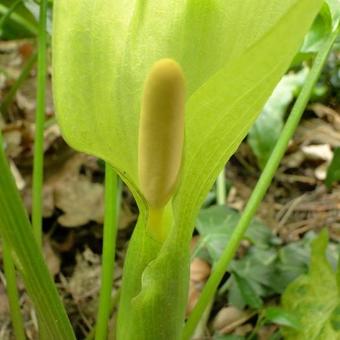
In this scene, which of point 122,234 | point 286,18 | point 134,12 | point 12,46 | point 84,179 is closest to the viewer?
point 286,18

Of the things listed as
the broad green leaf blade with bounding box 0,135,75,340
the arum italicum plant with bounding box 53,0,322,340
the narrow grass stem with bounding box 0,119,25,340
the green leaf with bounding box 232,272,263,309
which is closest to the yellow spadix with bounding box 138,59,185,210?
the arum italicum plant with bounding box 53,0,322,340

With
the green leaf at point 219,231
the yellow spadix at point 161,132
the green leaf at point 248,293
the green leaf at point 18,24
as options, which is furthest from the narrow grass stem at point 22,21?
the yellow spadix at point 161,132

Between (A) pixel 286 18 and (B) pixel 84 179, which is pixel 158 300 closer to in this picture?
(A) pixel 286 18

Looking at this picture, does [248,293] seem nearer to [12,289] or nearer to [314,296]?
[314,296]

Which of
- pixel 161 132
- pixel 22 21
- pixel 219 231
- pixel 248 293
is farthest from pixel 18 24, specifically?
pixel 161 132

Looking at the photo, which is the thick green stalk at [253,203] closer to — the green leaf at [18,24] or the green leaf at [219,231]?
the green leaf at [219,231]

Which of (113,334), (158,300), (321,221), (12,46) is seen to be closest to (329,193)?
(321,221)
